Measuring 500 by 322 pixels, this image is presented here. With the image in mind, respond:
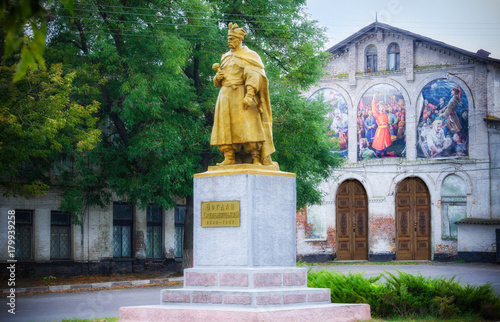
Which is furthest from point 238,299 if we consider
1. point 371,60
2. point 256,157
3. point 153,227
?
point 371,60

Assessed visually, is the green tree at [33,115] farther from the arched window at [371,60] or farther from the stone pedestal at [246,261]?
the arched window at [371,60]

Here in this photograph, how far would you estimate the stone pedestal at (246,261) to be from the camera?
1056 centimetres

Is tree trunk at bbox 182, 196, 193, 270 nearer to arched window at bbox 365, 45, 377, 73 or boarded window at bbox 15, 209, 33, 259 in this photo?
boarded window at bbox 15, 209, 33, 259

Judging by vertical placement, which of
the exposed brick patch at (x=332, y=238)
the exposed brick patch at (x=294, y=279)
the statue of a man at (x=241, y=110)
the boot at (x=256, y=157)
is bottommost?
the exposed brick patch at (x=332, y=238)

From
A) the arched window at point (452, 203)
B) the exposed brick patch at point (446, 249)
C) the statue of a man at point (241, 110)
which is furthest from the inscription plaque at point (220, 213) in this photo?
the arched window at point (452, 203)

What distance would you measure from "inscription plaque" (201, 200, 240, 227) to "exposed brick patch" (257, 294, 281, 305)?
4.25 ft

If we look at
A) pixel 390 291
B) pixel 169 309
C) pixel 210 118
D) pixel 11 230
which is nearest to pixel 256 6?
pixel 210 118

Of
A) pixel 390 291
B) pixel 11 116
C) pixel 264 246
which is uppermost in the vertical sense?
pixel 11 116

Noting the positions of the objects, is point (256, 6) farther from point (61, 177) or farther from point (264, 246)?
point (264, 246)

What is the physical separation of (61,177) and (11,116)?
8126mm

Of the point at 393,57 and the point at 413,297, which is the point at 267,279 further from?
the point at 393,57

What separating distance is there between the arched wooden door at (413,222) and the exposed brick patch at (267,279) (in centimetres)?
2829

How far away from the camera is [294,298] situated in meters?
10.8

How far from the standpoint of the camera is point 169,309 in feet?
35.2
